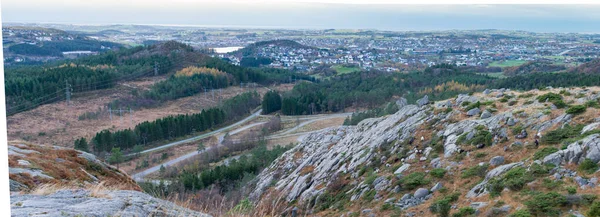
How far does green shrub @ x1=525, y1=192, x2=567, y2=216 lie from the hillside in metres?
0.02

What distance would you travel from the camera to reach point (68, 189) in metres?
6.39

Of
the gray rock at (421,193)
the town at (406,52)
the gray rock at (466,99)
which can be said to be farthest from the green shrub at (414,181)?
the town at (406,52)

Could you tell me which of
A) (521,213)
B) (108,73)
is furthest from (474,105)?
(108,73)

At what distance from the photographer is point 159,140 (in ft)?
146

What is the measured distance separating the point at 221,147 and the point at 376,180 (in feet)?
84.3

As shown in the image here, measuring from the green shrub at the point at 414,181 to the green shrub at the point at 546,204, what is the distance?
343cm

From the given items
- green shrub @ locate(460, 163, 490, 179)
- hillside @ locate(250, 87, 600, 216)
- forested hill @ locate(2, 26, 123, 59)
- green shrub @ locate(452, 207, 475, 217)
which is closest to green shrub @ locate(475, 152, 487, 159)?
hillside @ locate(250, 87, 600, 216)

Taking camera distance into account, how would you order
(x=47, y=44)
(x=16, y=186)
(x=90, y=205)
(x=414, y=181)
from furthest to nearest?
(x=47, y=44) → (x=414, y=181) → (x=16, y=186) → (x=90, y=205)

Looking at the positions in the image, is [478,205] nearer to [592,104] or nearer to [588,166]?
[588,166]

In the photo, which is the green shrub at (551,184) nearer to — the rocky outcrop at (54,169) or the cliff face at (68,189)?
the cliff face at (68,189)

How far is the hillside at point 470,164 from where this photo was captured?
27.1 feet

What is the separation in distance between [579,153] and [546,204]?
2.13 metres

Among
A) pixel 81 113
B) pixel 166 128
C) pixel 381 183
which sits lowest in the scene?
pixel 81 113

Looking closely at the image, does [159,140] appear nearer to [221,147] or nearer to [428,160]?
[221,147]
